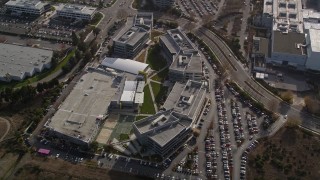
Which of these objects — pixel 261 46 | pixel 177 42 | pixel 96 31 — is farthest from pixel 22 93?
pixel 261 46

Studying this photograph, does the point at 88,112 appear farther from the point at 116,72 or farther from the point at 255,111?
the point at 255,111

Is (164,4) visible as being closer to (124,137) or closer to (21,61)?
(21,61)

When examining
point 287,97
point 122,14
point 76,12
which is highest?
point 76,12

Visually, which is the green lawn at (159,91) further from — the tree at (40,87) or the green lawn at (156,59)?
the tree at (40,87)

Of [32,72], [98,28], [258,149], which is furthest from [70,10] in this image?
[258,149]

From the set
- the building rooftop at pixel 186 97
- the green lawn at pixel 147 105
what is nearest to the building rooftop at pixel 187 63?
the building rooftop at pixel 186 97

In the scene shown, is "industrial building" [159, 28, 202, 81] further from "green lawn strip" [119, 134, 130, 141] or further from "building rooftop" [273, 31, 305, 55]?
"building rooftop" [273, 31, 305, 55]
